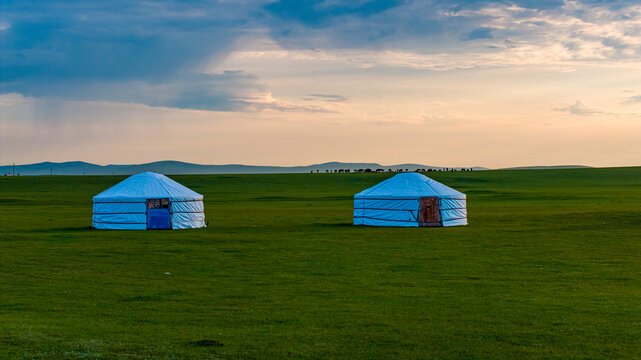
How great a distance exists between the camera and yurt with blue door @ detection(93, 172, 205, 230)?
31344mm

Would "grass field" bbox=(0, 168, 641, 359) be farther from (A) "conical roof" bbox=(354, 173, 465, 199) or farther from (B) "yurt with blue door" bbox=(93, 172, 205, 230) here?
(A) "conical roof" bbox=(354, 173, 465, 199)

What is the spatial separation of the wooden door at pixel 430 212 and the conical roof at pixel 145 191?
37.1 ft

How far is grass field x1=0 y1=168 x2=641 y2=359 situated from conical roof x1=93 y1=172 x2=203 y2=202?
3.17 m

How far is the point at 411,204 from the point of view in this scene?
32312 millimetres

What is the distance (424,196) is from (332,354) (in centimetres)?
2369

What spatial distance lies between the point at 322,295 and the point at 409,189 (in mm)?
19591

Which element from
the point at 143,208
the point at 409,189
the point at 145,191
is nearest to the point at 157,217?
the point at 143,208

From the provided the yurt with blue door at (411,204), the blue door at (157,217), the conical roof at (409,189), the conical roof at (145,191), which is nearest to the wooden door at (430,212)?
the yurt with blue door at (411,204)

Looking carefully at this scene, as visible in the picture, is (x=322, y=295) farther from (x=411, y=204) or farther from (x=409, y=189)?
(x=409, y=189)

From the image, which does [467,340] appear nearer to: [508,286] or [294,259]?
[508,286]

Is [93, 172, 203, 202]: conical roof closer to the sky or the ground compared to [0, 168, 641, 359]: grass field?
closer to the sky

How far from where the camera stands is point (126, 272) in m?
17.1

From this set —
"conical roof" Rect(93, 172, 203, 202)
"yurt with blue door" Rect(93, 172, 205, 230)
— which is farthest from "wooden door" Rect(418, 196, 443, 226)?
"yurt with blue door" Rect(93, 172, 205, 230)

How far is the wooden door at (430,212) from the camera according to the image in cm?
3228
